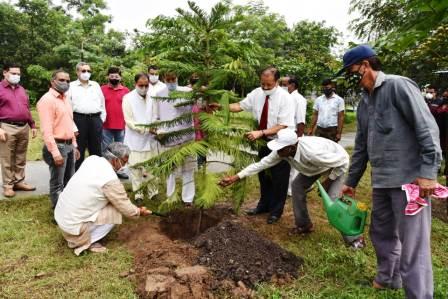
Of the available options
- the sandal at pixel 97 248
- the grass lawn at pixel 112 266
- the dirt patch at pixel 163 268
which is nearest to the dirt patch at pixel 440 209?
the grass lawn at pixel 112 266

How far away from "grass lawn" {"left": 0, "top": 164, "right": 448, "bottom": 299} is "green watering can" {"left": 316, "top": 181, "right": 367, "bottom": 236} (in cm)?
31

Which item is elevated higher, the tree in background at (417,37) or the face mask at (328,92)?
the tree in background at (417,37)

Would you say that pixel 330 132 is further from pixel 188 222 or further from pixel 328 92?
pixel 188 222

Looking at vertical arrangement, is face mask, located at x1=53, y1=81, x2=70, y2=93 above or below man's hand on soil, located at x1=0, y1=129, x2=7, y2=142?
above

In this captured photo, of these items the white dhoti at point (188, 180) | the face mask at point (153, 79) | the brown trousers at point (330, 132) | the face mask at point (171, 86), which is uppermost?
the face mask at point (153, 79)

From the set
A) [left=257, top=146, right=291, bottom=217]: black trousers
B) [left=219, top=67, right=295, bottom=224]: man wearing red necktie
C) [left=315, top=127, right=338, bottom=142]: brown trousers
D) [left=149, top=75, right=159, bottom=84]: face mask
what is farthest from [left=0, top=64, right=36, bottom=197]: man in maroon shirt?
[left=315, top=127, right=338, bottom=142]: brown trousers

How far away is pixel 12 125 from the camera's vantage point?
5391mm

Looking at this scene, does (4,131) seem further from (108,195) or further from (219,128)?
(219,128)

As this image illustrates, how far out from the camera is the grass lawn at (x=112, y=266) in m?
3.20

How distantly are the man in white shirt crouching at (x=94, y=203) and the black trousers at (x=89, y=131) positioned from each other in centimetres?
194

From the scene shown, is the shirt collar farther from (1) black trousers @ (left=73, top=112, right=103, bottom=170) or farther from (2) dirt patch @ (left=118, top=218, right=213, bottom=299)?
(2) dirt patch @ (left=118, top=218, right=213, bottom=299)

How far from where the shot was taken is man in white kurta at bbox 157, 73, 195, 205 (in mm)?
4543

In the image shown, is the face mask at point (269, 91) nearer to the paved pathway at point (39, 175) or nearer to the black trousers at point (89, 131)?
the paved pathway at point (39, 175)

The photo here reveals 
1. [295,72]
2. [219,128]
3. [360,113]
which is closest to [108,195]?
[219,128]
